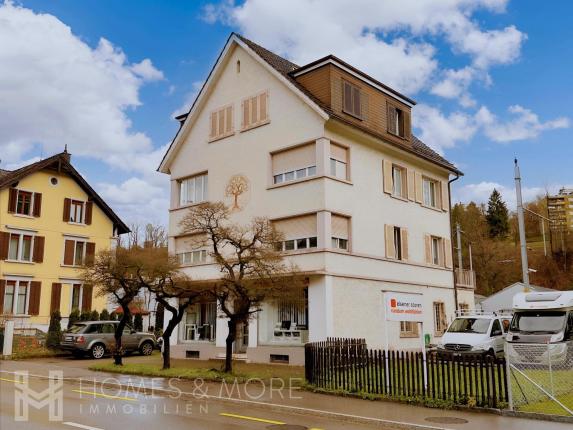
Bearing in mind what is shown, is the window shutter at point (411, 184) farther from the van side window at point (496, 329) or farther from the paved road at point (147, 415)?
the paved road at point (147, 415)

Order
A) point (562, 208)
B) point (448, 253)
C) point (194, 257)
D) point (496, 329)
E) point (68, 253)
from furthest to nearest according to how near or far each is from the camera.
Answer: point (562, 208) < point (68, 253) < point (448, 253) < point (194, 257) < point (496, 329)

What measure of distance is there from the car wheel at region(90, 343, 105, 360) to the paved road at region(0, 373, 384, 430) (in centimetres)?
1201

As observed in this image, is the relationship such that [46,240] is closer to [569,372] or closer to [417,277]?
[417,277]

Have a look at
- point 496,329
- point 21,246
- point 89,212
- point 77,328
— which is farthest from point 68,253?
point 496,329

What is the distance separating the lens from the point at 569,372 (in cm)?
1527

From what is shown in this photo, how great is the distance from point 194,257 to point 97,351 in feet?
20.8

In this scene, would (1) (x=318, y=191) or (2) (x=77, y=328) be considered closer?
(1) (x=318, y=191)

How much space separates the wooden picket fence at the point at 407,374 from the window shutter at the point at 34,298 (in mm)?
25281

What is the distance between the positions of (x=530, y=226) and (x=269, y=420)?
93717 millimetres

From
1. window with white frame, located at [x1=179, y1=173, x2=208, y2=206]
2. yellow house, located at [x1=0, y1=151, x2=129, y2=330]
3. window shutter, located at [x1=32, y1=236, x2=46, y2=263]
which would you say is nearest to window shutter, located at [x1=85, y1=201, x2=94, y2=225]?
yellow house, located at [x1=0, y1=151, x2=129, y2=330]

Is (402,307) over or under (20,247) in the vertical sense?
under

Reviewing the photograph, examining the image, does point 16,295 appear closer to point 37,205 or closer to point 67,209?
point 37,205

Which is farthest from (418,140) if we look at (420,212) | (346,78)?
(346,78)

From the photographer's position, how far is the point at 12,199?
35375mm
